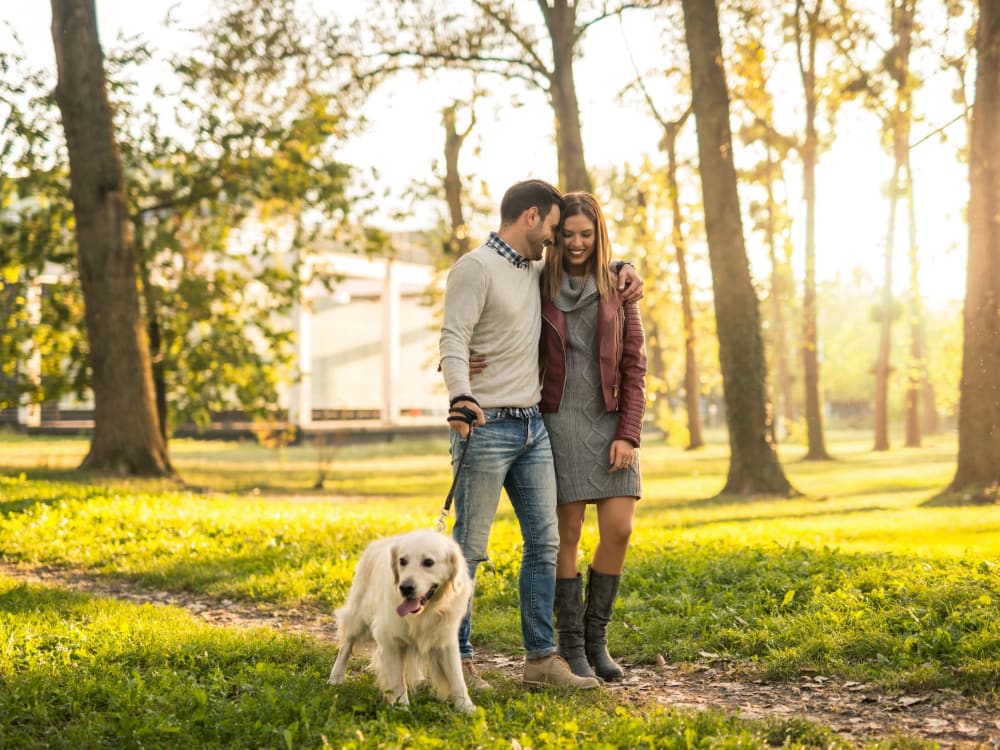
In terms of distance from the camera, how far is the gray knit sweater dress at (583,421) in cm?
560

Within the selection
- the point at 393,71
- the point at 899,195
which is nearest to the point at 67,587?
the point at 393,71

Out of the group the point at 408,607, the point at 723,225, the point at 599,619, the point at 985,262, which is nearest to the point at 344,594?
the point at 599,619

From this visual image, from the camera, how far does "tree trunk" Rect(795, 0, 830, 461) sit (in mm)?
27312

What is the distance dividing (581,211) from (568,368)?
0.83m

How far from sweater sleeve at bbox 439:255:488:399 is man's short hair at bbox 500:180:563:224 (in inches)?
13.9

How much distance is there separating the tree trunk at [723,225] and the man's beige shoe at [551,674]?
36.8 ft

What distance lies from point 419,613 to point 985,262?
1182 centimetres

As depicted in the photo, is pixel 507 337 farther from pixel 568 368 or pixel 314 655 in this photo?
pixel 314 655

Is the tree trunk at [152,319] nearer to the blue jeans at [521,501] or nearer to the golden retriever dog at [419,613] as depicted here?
the blue jeans at [521,501]

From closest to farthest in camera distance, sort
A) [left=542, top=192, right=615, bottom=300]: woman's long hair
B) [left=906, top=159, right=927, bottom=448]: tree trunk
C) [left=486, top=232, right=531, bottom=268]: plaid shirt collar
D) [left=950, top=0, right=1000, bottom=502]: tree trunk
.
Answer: [left=486, top=232, right=531, bottom=268]: plaid shirt collar → [left=542, top=192, right=615, bottom=300]: woman's long hair → [left=950, top=0, right=1000, bottom=502]: tree trunk → [left=906, top=159, right=927, bottom=448]: tree trunk

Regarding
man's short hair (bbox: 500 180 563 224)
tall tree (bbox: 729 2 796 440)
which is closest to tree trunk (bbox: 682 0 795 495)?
tall tree (bbox: 729 2 796 440)

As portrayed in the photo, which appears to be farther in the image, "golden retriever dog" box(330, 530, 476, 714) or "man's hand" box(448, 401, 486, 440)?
"man's hand" box(448, 401, 486, 440)

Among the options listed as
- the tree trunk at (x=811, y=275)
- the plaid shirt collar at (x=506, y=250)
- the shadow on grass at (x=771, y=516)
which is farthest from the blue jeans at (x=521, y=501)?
the tree trunk at (x=811, y=275)

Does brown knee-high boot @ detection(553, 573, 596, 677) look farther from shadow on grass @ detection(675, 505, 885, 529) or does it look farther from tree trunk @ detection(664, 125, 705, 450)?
tree trunk @ detection(664, 125, 705, 450)
